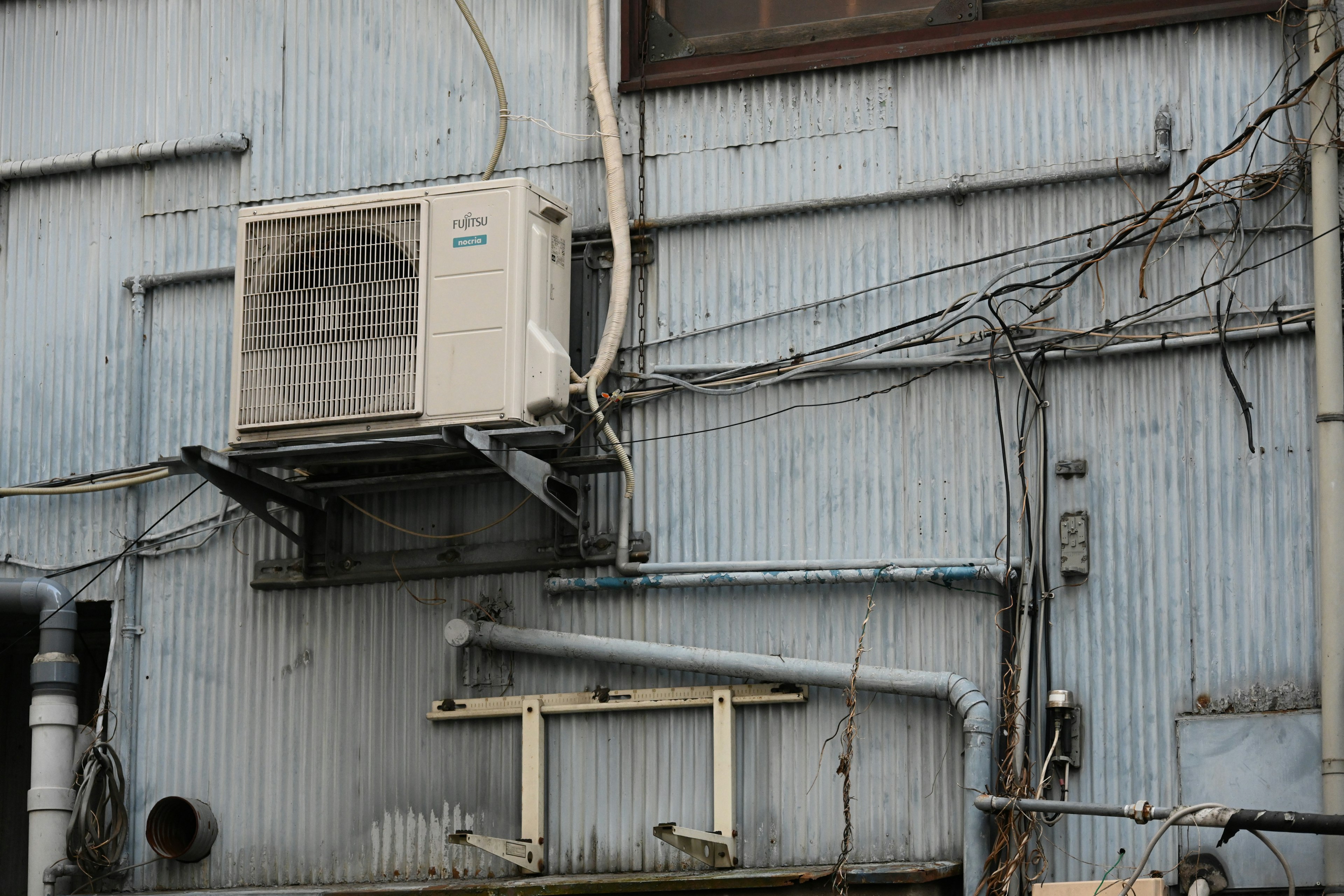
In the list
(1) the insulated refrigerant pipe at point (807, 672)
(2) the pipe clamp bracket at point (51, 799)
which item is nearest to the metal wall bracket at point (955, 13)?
(1) the insulated refrigerant pipe at point (807, 672)

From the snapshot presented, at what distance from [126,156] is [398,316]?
8.32 feet

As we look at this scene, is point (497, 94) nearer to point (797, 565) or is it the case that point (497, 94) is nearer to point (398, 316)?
point (398, 316)

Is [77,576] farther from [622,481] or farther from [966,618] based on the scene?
[966,618]

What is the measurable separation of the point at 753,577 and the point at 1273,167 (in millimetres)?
3013

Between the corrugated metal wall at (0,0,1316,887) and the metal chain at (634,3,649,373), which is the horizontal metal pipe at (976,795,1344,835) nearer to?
the corrugated metal wall at (0,0,1316,887)

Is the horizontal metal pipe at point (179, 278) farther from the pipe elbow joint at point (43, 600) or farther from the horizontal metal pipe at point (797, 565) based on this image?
the horizontal metal pipe at point (797, 565)

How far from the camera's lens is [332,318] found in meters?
7.98

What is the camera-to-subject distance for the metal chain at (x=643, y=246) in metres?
8.45

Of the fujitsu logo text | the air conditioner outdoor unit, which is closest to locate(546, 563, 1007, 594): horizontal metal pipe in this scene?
the air conditioner outdoor unit

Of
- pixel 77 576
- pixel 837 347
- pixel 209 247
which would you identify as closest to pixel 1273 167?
pixel 837 347

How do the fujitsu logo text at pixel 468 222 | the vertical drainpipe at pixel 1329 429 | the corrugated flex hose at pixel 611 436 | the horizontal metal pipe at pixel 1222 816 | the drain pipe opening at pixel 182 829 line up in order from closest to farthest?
the horizontal metal pipe at pixel 1222 816
the vertical drainpipe at pixel 1329 429
the fujitsu logo text at pixel 468 222
the corrugated flex hose at pixel 611 436
the drain pipe opening at pixel 182 829

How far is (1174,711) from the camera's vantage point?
730 cm

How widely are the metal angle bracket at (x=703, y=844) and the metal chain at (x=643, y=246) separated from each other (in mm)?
2309

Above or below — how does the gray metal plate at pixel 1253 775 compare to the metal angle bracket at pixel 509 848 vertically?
above
